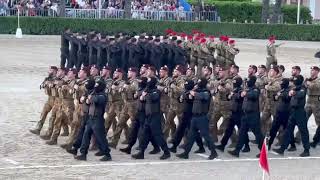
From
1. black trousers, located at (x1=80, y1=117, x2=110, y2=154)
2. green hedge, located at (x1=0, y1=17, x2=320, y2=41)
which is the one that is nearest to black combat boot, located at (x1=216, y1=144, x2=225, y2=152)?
black trousers, located at (x1=80, y1=117, x2=110, y2=154)

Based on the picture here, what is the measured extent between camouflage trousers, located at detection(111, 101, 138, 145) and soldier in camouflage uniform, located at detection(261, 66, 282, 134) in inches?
107

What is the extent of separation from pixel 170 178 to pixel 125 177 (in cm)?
74

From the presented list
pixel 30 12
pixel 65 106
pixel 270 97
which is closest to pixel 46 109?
pixel 65 106

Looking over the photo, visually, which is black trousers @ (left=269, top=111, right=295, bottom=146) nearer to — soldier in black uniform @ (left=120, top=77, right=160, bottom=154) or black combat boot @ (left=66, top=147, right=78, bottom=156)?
soldier in black uniform @ (left=120, top=77, right=160, bottom=154)

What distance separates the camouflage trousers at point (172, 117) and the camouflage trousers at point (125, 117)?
882 millimetres

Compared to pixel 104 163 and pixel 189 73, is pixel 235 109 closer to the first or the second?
pixel 189 73

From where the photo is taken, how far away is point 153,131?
729 inches

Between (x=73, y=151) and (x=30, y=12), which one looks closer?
(x=73, y=151)

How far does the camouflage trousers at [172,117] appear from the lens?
19870 mm

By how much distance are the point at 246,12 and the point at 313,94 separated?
41.2 meters

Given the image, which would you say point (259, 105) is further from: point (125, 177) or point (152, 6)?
point (152, 6)

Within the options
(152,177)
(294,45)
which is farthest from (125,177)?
(294,45)

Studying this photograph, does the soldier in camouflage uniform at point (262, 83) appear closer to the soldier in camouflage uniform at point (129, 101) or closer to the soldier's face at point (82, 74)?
the soldier in camouflage uniform at point (129, 101)

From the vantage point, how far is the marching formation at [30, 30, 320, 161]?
18547 millimetres
